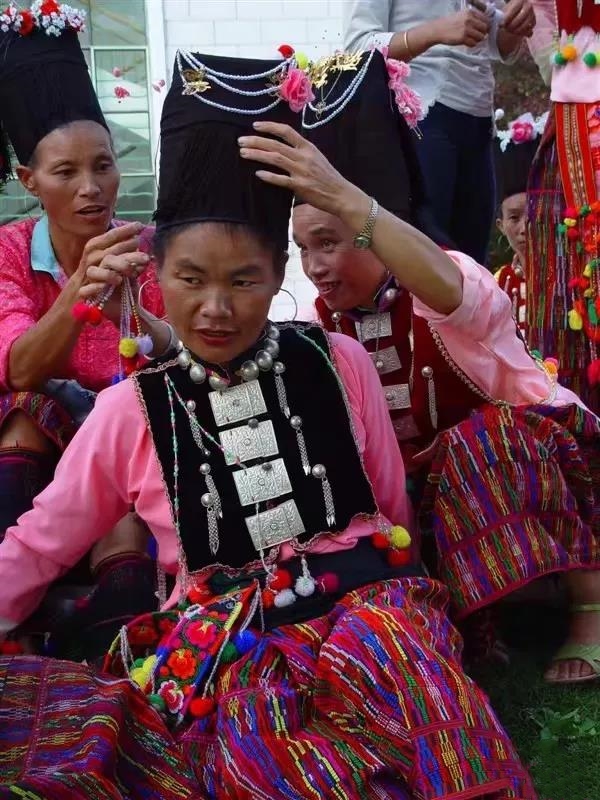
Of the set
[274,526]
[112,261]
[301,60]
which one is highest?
[301,60]

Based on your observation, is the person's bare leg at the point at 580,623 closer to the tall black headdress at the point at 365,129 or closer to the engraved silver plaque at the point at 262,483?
the engraved silver plaque at the point at 262,483

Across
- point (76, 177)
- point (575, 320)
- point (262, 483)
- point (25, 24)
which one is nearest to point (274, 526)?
point (262, 483)

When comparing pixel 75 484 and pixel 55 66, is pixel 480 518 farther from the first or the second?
pixel 55 66

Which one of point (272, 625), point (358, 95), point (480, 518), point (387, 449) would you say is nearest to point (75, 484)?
point (272, 625)

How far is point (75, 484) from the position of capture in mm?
2340

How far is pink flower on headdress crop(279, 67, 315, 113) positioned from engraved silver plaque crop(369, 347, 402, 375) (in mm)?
799

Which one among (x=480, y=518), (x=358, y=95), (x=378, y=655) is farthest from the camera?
(x=358, y=95)

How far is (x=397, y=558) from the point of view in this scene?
7.77 ft

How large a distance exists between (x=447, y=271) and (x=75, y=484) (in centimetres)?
91

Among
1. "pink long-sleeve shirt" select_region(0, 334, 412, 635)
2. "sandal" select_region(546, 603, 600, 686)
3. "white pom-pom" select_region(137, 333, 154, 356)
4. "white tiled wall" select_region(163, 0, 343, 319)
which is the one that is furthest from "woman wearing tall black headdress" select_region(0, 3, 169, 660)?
"white tiled wall" select_region(163, 0, 343, 319)

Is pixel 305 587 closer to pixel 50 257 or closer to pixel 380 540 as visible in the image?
pixel 380 540

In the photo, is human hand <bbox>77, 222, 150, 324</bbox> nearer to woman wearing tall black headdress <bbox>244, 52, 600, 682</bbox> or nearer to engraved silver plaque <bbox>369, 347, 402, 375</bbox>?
woman wearing tall black headdress <bbox>244, 52, 600, 682</bbox>

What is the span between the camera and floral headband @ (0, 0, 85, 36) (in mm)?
3006

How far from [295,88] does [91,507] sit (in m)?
0.94
